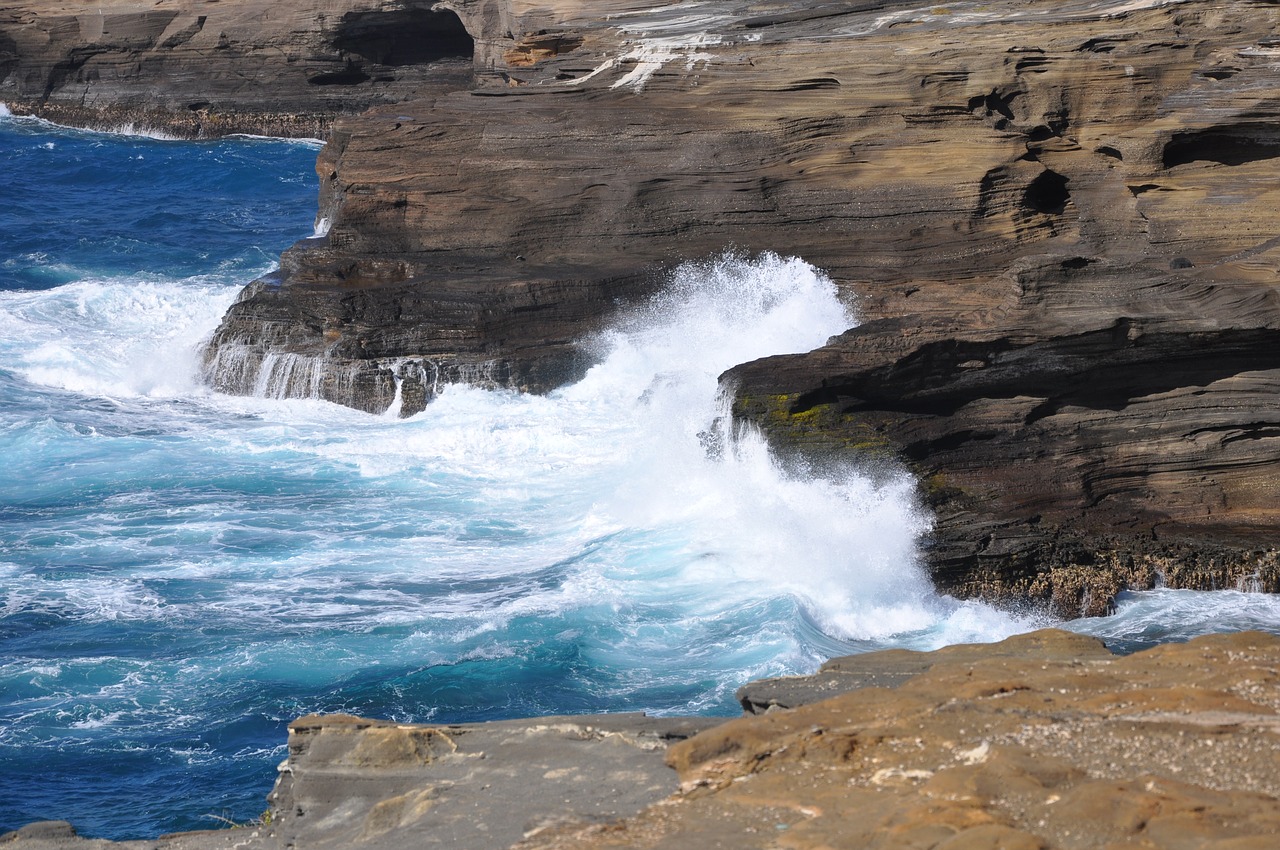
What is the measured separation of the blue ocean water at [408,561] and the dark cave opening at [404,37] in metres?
18.2

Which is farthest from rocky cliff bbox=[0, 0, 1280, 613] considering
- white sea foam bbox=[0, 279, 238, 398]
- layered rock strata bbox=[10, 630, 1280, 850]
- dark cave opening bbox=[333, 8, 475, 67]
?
dark cave opening bbox=[333, 8, 475, 67]

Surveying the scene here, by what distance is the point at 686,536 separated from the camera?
13.6m

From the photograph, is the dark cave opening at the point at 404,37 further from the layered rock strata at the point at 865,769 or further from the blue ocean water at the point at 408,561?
the layered rock strata at the point at 865,769

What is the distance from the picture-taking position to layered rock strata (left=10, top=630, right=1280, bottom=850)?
515cm

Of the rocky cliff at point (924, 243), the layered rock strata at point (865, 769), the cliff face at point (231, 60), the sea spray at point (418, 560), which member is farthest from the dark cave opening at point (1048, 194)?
the cliff face at point (231, 60)

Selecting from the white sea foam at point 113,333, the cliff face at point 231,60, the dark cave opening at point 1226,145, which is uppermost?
the cliff face at point 231,60

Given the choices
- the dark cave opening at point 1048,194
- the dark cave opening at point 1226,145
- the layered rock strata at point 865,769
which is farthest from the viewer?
the dark cave opening at point 1048,194

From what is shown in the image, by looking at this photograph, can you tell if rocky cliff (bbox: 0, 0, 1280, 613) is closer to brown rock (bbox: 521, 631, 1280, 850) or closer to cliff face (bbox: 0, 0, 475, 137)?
brown rock (bbox: 521, 631, 1280, 850)

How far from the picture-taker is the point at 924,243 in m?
18.1

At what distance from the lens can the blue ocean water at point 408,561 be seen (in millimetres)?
10383

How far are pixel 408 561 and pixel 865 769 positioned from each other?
8.29 m

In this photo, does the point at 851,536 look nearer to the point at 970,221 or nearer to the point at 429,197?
the point at 970,221

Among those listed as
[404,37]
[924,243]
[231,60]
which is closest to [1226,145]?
[924,243]

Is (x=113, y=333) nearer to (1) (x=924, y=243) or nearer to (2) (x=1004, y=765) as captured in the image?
(1) (x=924, y=243)
